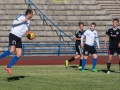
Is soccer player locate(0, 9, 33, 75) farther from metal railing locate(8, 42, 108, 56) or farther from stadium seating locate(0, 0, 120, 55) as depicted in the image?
stadium seating locate(0, 0, 120, 55)

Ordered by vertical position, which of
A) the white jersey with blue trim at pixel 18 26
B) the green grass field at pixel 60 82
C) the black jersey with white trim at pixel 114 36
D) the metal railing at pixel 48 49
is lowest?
the metal railing at pixel 48 49

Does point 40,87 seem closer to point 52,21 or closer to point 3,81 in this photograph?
point 3,81

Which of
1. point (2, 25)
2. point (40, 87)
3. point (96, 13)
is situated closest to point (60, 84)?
point (40, 87)

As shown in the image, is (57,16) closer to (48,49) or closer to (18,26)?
(48,49)

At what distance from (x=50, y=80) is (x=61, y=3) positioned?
67.7 feet

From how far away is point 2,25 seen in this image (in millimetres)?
29188

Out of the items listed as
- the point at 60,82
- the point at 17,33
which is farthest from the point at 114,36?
the point at 17,33

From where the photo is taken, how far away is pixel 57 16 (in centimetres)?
3119

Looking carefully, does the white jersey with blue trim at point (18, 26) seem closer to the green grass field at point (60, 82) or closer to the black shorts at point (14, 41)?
the black shorts at point (14, 41)

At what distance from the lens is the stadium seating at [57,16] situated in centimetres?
2903

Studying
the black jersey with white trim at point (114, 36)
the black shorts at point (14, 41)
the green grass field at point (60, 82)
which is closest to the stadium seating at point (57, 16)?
the black jersey with white trim at point (114, 36)

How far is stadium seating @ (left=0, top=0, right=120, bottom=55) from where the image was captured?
29.0 meters

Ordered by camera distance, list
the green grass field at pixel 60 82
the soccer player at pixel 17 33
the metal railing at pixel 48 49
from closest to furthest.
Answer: the green grass field at pixel 60 82, the soccer player at pixel 17 33, the metal railing at pixel 48 49

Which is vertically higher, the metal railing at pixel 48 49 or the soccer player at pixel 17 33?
the soccer player at pixel 17 33
